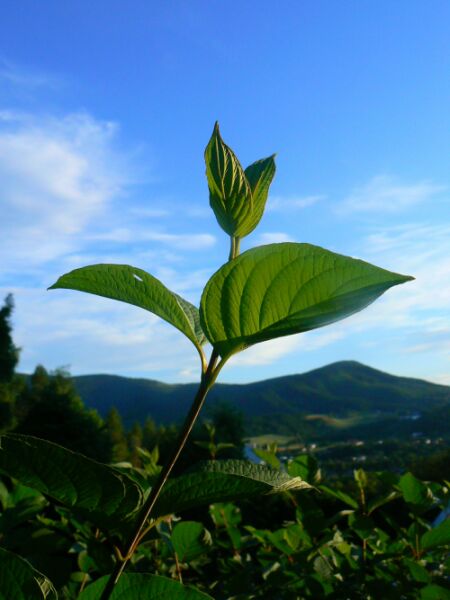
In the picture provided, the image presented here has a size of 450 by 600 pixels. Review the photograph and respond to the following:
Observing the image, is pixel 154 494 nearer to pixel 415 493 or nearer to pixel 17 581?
pixel 17 581

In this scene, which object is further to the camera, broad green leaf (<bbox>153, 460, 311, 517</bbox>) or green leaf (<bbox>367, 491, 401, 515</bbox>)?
green leaf (<bbox>367, 491, 401, 515</bbox>)

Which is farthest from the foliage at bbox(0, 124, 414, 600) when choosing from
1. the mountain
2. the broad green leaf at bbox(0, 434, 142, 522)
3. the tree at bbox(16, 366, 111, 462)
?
the mountain

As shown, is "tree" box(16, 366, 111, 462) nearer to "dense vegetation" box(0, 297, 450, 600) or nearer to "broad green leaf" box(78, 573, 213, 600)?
"dense vegetation" box(0, 297, 450, 600)

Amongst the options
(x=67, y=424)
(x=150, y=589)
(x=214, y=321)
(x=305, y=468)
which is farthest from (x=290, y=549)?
(x=67, y=424)

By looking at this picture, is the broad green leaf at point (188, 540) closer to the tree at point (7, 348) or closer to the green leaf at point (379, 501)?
the green leaf at point (379, 501)

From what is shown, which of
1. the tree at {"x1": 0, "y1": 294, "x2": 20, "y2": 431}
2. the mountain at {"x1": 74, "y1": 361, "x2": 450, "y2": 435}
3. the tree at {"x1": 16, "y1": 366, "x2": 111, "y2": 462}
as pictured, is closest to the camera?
the tree at {"x1": 16, "y1": 366, "x2": 111, "y2": 462}

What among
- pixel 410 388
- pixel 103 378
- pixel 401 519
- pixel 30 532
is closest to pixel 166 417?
pixel 103 378
